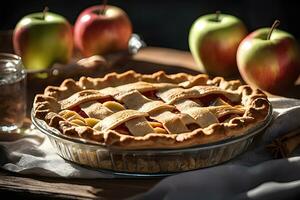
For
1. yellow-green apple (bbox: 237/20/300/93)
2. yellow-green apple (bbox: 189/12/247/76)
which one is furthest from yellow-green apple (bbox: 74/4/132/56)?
yellow-green apple (bbox: 237/20/300/93)

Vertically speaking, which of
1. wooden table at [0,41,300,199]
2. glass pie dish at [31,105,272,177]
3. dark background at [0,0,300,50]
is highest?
glass pie dish at [31,105,272,177]

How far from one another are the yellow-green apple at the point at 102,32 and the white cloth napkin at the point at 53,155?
41 centimetres

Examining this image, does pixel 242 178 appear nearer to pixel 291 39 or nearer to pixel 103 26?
pixel 291 39

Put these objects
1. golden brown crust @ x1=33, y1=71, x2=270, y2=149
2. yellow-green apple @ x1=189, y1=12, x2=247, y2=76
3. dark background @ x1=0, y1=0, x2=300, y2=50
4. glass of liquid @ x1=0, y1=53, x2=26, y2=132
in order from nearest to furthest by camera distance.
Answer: golden brown crust @ x1=33, y1=71, x2=270, y2=149 < glass of liquid @ x1=0, y1=53, x2=26, y2=132 < yellow-green apple @ x1=189, y1=12, x2=247, y2=76 < dark background @ x1=0, y1=0, x2=300, y2=50

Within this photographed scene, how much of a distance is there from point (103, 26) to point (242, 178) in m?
0.71

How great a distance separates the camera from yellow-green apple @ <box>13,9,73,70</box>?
160 cm

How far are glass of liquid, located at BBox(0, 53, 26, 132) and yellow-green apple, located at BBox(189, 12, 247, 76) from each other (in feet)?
1.52

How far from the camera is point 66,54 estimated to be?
1.65m

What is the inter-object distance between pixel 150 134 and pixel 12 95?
0.38 metres

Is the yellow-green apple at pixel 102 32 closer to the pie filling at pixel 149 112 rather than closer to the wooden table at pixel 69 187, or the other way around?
the pie filling at pixel 149 112

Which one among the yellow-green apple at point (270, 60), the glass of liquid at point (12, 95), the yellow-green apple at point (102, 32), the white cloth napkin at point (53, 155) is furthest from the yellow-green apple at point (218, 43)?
the glass of liquid at point (12, 95)

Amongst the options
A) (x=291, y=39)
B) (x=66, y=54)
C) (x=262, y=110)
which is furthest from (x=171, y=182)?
(x=66, y=54)

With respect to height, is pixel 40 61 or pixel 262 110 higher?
pixel 262 110

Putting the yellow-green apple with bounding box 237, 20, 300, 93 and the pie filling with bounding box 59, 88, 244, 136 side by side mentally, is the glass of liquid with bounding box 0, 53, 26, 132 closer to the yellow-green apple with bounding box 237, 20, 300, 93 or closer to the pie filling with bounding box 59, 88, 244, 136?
the pie filling with bounding box 59, 88, 244, 136
